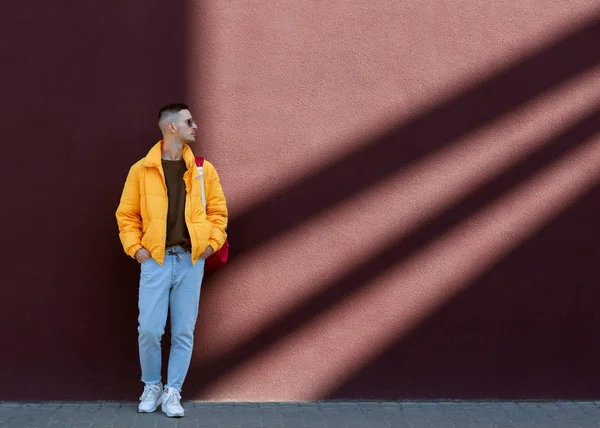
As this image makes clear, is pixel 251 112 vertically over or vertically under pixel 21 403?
over

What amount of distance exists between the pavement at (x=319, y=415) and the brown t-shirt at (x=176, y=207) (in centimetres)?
125

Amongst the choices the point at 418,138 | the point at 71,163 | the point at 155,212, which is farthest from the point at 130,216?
the point at 418,138

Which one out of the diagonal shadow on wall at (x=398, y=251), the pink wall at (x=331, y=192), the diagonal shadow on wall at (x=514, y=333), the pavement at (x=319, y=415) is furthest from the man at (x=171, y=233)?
the diagonal shadow on wall at (x=514, y=333)

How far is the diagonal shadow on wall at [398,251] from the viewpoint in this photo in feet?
23.4

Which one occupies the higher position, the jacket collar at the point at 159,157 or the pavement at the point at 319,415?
the jacket collar at the point at 159,157

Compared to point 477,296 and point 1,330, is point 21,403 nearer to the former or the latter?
point 1,330

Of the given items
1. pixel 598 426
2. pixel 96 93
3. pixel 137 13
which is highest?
pixel 137 13

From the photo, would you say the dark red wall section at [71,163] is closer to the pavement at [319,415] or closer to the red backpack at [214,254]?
the pavement at [319,415]

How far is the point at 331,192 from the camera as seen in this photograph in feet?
23.4

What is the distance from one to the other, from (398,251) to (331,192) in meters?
0.69

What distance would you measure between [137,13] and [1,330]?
2.58m

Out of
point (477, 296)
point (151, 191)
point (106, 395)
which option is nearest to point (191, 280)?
point (151, 191)

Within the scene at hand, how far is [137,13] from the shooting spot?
6.92m

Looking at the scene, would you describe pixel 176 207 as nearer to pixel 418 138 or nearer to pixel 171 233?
pixel 171 233
